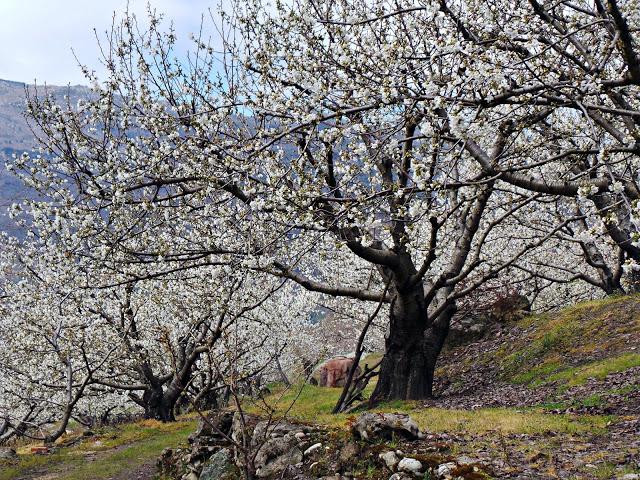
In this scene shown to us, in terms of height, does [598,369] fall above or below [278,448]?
above

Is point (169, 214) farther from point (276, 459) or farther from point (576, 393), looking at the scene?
point (576, 393)

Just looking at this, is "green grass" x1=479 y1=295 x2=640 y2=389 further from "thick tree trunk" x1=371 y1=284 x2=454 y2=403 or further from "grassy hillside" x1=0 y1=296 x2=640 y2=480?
"thick tree trunk" x1=371 y1=284 x2=454 y2=403

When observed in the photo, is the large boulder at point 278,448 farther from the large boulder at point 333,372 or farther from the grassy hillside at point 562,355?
the large boulder at point 333,372

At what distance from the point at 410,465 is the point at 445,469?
51cm

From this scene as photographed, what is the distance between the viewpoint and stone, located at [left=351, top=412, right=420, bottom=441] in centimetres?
863

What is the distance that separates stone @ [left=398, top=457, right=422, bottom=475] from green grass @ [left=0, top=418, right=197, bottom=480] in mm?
10546

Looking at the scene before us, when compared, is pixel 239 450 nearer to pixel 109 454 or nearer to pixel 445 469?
pixel 445 469

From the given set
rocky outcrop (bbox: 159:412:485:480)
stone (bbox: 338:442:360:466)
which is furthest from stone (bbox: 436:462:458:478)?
stone (bbox: 338:442:360:466)

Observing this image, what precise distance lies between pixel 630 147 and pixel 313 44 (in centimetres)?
557

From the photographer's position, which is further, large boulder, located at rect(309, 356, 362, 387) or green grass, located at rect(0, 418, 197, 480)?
large boulder, located at rect(309, 356, 362, 387)

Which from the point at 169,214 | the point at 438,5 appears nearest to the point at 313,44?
the point at 438,5

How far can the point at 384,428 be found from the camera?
8.67m

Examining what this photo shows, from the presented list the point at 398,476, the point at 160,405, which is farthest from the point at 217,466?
the point at 160,405

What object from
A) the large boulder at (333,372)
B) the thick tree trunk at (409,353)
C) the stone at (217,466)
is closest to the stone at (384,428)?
the stone at (217,466)
